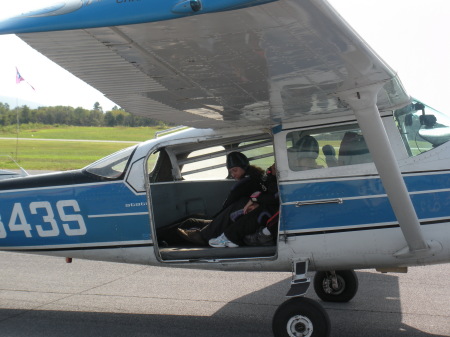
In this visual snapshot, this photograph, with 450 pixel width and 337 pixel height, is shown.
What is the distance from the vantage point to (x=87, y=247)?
259 inches

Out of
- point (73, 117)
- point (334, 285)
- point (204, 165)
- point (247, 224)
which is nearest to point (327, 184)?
point (247, 224)

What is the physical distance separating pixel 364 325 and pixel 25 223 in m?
3.65

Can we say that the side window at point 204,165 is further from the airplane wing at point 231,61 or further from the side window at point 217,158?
the airplane wing at point 231,61

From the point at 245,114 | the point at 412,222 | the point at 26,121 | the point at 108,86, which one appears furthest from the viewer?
the point at 26,121

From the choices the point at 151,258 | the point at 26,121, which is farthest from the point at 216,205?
the point at 26,121

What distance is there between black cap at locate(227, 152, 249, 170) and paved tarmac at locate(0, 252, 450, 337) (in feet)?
5.02

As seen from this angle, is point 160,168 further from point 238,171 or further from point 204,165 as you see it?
point 238,171

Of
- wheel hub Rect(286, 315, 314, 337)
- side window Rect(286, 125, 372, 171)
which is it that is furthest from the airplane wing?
wheel hub Rect(286, 315, 314, 337)

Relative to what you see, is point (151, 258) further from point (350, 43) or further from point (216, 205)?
point (350, 43)

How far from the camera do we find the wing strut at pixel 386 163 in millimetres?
4691

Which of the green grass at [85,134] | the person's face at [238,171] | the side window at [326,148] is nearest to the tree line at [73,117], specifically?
the green grass at [85,134]

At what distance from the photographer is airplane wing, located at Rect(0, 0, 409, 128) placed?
335 cm

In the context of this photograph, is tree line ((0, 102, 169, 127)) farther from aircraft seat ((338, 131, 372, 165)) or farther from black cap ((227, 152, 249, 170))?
aircraft seat ((338, 131, 372, 165))

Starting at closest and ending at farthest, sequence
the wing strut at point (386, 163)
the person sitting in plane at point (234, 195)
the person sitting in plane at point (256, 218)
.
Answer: the wing strut at point (386, 163) → the person sitting in plane at point (256, 218) → the person sitting in plane at point (234, 195)
